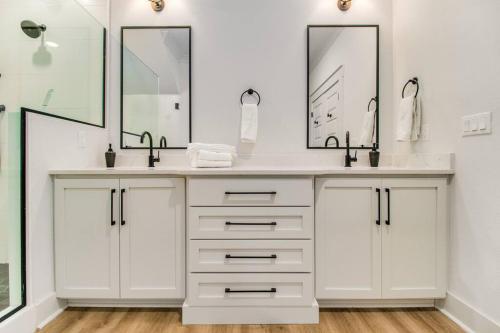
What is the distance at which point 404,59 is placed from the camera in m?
2.11

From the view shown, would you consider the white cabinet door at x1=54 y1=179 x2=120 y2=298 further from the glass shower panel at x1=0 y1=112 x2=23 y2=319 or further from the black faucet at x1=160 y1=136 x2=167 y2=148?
the black faucet at x1=160 y1=136 x2=167 y2=148

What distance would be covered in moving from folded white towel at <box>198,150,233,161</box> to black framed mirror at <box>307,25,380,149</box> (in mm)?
725

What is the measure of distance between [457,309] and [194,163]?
1.79 metres

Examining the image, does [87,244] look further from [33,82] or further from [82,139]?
[33,82]

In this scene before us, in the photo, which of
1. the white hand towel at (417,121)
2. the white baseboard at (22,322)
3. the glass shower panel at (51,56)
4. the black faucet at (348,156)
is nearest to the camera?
the white baseboard at (22,322)

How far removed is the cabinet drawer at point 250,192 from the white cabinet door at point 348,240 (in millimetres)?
153

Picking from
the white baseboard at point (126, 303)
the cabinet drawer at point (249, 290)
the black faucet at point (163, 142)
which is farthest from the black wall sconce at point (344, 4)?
the white baseboard at point (126, 303)

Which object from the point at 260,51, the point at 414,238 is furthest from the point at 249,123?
the point at 414,238

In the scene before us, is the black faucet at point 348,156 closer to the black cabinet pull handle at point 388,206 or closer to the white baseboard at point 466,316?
the black cabinet pull handle at point 388,206

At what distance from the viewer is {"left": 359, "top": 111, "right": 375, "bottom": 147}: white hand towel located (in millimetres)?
2209

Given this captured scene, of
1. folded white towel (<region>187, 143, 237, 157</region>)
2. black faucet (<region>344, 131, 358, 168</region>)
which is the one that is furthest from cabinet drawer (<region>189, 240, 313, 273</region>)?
black faucet (<region>344, 131, 358, 168</region>)

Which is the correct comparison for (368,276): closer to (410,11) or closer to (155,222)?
(155,222)

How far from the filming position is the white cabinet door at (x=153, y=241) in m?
1.65

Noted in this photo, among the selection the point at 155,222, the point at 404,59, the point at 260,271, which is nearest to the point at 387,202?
the point at 260,271
